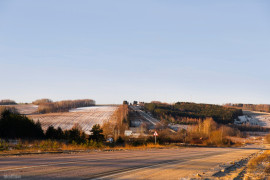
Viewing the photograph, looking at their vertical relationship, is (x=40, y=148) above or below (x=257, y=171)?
below

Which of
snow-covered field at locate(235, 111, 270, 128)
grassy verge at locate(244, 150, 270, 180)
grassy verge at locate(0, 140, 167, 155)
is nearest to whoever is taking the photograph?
grassy verge at locate(244, 150, 270, 180)

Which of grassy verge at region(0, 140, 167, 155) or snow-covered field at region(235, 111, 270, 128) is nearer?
grassy verge at region(0, 140, 167, 155)

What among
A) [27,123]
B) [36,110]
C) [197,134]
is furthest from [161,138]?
[36,110]

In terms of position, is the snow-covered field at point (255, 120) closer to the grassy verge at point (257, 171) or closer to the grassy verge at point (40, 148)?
the grassy verge at point (40, 148)

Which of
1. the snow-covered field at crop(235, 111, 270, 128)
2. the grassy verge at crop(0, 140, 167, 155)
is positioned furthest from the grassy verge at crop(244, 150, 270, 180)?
the snow-covered field at crop(235, 111, 270, 128)

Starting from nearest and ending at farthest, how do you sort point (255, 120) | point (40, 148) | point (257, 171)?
point (257, 171), point (40, 148), point (255, 120)

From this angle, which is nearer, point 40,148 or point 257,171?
point 257,171

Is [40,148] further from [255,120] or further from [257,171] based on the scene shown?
[255,120]

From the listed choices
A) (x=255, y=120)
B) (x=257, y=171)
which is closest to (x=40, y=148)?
(x=257, y=171)

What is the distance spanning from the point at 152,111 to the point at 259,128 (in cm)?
6602

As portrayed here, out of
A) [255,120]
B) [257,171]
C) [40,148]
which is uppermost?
[257,171]

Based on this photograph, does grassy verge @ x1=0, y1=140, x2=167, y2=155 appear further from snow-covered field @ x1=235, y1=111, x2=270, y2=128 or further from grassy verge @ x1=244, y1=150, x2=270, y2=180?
snow-covered field @ x1=235, y1=111, x2=270, y2=128

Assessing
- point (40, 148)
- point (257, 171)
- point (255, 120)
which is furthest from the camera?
point (255, 120)

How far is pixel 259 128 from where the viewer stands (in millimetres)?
153750
